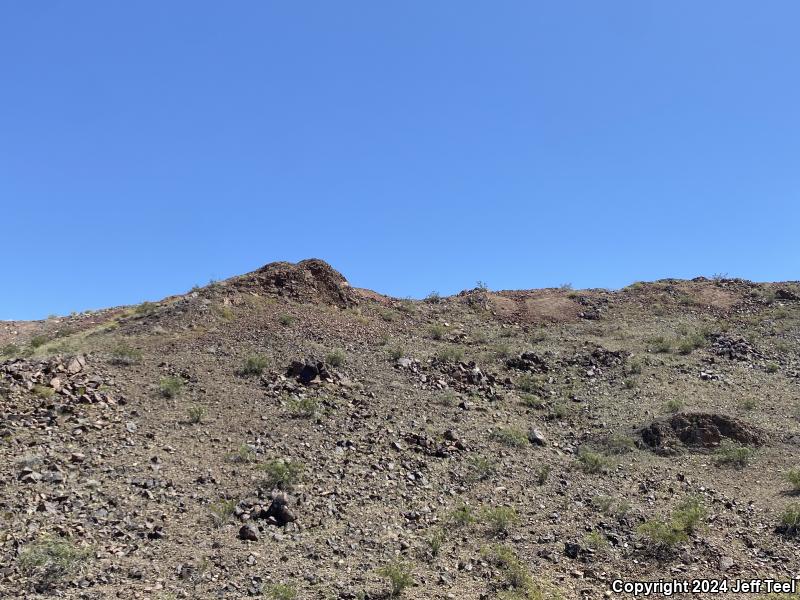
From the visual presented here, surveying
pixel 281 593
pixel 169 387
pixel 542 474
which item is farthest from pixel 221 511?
pixel 542 474

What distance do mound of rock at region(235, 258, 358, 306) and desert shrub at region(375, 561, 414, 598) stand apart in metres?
13.6

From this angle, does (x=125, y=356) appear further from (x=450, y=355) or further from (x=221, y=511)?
(x=450, y=355)

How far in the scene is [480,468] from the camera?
40.8ft

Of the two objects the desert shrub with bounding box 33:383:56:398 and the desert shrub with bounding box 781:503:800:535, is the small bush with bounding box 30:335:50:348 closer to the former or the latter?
the desert shrub with bounding box 33:383:56:398

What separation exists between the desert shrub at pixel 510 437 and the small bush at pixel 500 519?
10.2 ft

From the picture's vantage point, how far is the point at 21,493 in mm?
9555

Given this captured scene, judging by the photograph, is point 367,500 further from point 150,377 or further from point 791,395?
point 791,395

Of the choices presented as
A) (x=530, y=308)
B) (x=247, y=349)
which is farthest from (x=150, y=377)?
(x=530, y=308)

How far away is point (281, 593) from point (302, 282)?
15.1m

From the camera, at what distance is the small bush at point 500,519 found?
10.2 m

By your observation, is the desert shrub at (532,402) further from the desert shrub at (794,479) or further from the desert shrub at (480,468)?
the desert shrub at (794,479)

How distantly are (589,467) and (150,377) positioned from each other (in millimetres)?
10043

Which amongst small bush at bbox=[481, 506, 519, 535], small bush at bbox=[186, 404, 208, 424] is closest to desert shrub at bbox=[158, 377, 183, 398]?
small bush at bbox=[186, 404, 208, 424]

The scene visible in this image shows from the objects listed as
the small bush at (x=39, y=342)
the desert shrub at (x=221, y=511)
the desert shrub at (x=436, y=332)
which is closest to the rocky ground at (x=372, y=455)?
the desert shrub at (x=221, y=511)
